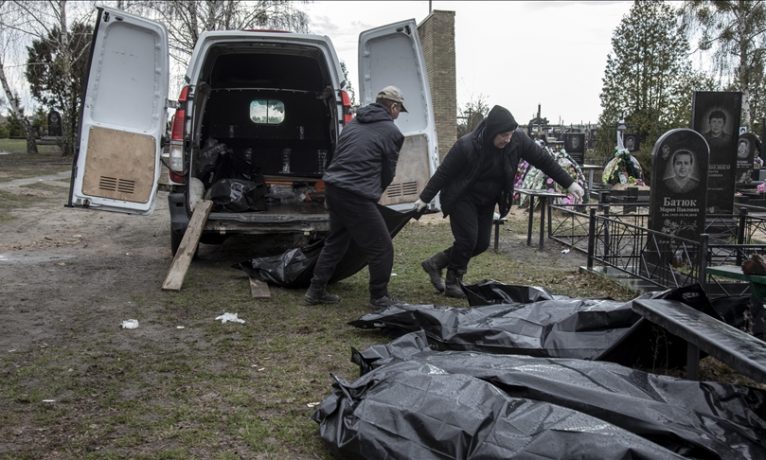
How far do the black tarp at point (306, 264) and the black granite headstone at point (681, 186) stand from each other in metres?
2.74

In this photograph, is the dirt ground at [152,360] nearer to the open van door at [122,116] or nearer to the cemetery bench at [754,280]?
the open van door at [122,116]

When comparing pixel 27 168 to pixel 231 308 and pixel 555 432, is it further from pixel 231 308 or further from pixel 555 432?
pixel 555 432

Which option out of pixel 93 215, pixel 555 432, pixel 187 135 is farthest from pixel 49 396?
pixel 93 215

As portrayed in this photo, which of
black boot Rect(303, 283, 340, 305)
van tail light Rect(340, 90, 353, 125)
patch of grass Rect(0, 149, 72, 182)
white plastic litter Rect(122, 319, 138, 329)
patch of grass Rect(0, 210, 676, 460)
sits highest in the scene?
van tail light Rect(340, 90, 353, 125)

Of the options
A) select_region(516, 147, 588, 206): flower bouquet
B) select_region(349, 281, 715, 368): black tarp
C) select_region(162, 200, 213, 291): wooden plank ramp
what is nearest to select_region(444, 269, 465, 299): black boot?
select_region(349, 281, 715, 368): black tarp

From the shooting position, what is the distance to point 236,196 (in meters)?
7.98

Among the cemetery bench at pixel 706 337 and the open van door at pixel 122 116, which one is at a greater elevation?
the open van door at pixel 122 116

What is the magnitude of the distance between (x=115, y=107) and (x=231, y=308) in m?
2.35

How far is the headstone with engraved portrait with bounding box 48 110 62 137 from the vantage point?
28478 millimetres

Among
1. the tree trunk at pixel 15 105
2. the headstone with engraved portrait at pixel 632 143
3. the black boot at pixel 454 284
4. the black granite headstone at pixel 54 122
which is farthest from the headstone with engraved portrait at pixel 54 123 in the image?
the black boot at pixel 454 284

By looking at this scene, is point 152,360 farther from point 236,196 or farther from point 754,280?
point 754,280

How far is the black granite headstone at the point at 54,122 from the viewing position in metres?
28.5

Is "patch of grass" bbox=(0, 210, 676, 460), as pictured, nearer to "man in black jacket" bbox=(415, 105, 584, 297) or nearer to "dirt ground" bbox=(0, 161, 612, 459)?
"dirt ground" bbox=(0, 161, 612, 459)

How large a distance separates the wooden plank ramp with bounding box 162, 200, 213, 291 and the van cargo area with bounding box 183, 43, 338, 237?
12 cm
